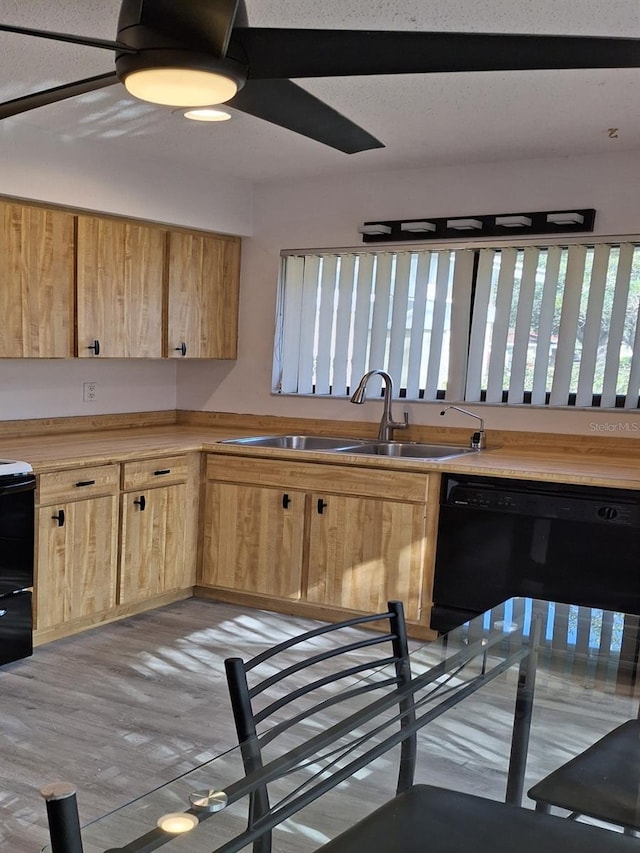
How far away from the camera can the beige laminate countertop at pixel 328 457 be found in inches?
140

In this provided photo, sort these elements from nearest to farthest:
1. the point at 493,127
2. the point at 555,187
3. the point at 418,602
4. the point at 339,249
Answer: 1. the point at 493,127
2. the point at 418,602
3. the point at 555,187
4. the point at 339,249

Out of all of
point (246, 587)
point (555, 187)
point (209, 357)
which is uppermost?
point (555, 187)

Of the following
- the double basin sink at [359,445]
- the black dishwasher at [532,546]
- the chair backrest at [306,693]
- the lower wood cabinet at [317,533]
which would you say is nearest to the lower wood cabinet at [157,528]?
the lower wood cabinet at [317,533]

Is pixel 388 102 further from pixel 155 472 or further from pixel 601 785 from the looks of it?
pixel 601 785

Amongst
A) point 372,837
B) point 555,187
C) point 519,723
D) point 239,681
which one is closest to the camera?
point 372,837

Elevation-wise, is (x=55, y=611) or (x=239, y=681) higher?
(x=239, y=681)

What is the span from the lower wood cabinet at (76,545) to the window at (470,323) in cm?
155

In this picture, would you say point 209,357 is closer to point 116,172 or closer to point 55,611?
point 116,172

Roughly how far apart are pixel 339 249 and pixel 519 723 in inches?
138

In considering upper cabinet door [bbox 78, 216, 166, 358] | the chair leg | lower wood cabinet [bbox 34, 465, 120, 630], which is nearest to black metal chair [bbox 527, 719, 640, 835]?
the chair leg

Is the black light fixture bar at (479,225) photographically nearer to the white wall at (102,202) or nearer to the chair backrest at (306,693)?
the white wall at (102,202)

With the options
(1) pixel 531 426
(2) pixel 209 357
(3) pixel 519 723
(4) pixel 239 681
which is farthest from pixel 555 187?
(4) pixel 239 681

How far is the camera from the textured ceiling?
2.42m

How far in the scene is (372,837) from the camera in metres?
1.23
